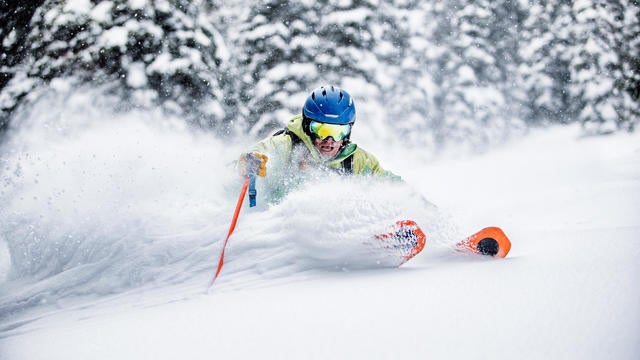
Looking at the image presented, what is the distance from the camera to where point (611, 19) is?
473 inches

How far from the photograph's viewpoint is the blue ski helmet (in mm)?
4184

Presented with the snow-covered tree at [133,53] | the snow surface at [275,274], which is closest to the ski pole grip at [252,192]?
the snow surface at [275,274]

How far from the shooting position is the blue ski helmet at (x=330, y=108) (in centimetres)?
418

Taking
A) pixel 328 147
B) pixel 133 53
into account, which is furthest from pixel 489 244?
pixel 133 53

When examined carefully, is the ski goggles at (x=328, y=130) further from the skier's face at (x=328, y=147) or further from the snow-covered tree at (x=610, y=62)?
the snow-covered tree at (x=610, y=62)

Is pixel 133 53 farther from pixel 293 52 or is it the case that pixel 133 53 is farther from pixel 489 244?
pixel 489 244

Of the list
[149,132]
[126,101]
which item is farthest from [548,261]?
[126,101]

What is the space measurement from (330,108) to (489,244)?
184 centimetres

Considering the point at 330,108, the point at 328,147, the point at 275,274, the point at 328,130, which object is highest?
the point at 330,108

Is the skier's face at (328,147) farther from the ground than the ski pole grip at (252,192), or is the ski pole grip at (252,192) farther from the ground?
the skier's face at (328,147)

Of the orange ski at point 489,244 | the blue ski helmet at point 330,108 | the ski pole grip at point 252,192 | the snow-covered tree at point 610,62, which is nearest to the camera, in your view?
the orange ski at point 489,244

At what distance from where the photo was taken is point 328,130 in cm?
420

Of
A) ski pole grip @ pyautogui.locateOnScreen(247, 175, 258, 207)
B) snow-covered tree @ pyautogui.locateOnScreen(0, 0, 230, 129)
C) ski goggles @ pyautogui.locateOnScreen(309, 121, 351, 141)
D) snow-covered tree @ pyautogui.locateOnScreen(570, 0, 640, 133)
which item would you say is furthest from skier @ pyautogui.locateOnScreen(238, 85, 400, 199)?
snow-covered tree @ pyautogui.locateOnScreen(570, 0, 640, 133)

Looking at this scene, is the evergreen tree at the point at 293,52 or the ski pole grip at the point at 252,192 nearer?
the ski pole grip at the point at 252,192
